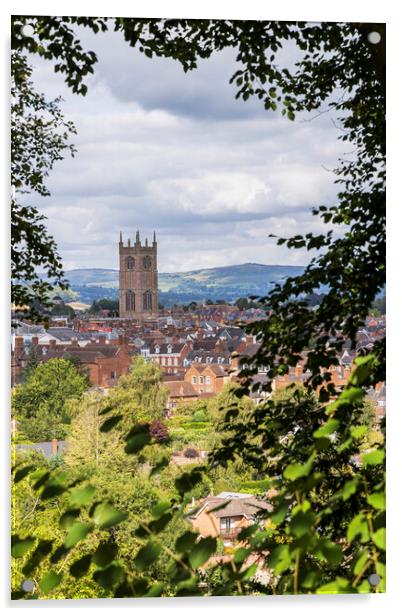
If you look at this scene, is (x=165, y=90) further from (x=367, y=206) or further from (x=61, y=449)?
(x=61, y=449)

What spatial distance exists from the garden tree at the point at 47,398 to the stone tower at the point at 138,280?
0.34 m

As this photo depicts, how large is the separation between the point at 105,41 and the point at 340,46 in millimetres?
996

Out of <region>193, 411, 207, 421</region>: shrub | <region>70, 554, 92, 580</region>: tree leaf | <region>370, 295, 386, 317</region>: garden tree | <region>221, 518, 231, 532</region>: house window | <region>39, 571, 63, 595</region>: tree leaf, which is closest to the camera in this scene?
<region>70, 554, 92, 580</region>: tree leaf

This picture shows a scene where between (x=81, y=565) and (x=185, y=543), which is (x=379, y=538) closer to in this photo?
(x=185, y=543)

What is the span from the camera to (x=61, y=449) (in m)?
3.45

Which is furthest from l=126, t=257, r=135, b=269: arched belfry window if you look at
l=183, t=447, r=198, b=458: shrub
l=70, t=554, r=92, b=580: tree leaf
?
l=70, t=554, r=92, b=580: tree leaf

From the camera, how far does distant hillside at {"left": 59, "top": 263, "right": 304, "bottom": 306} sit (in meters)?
3.54

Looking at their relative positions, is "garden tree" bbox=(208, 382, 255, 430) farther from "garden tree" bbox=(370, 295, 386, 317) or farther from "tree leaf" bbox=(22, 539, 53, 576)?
"tree leaf" bbox=(22, 539, 53, 576)

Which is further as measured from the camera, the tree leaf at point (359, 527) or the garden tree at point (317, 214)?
the garden tree at point (317, 214)

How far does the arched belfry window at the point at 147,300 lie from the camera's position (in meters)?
3.67

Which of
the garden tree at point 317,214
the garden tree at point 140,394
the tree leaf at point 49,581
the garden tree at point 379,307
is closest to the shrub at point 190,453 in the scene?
the garden tree at point 317,214

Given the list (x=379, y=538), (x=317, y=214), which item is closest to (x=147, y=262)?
(x=317, y=214)

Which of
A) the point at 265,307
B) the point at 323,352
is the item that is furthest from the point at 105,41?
the point at 323,352

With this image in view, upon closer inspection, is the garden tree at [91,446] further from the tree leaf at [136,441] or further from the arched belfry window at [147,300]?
the tree leaf at [136,441]
